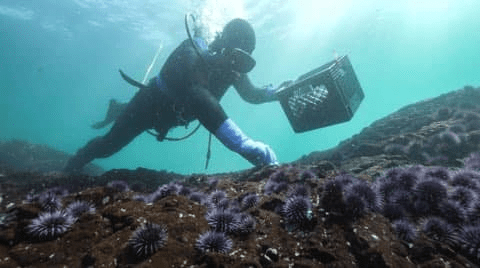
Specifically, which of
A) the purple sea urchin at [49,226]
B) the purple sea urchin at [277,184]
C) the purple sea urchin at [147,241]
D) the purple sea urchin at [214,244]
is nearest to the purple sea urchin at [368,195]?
the purple sea urchin at [277,184]

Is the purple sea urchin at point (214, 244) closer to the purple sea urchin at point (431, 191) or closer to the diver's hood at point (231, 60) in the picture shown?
the purple sea urchin at point (431, 191)

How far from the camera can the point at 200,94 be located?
7.53 meters

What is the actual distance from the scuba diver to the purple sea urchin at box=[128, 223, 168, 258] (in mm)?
4481

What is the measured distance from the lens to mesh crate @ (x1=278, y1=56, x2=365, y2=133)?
289 inches

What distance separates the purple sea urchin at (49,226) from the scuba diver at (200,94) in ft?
14.7

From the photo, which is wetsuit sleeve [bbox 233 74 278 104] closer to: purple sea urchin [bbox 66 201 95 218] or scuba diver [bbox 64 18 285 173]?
scuba diver [bbox 64 18 285 173]

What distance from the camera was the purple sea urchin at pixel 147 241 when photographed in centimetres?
247

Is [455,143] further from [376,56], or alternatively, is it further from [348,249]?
[376,56]

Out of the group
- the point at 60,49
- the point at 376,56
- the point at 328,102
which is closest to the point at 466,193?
the point at 328,102

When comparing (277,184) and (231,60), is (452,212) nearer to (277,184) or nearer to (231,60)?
(277,184)

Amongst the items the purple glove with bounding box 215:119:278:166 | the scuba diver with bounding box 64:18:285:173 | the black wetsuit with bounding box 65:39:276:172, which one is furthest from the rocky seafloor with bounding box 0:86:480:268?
the black wetsuit with bounding box 65:39:276:172

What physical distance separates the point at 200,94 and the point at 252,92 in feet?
12.9

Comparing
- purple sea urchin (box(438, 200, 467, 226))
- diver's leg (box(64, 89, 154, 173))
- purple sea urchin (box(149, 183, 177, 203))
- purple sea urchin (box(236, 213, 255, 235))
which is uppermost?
diver's leg (box(64, 89, 154, 173))

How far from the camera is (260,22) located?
4350 cm
